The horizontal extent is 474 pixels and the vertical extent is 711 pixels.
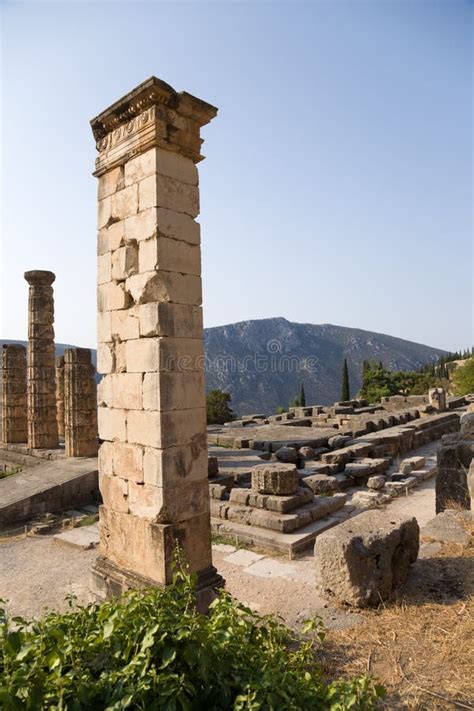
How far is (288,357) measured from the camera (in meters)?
136

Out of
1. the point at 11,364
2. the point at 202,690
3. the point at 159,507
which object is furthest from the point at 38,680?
the point at 11,364

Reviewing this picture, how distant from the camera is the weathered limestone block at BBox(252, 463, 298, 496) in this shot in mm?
8719

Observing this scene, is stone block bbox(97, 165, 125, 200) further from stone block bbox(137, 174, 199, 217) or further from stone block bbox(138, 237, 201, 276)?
stone block bbox(138, 237, 201, 276)

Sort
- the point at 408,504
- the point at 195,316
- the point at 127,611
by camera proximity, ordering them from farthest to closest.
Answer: the point at 408,504, the point at 195,316, the point at 127,611

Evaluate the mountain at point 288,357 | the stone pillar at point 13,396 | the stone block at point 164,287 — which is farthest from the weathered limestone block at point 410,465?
the mountain at point 288,357

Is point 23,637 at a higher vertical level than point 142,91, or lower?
lower

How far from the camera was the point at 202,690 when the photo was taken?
2.40 meters

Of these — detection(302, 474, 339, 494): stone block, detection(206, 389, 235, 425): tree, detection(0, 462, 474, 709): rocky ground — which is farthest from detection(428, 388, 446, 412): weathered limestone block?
detection(0, 462, 474, 709): rocky ground

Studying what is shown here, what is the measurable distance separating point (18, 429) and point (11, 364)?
265cm

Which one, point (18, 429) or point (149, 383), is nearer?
point (149, 383)

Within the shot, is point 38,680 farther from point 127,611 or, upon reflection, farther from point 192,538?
point 192,538

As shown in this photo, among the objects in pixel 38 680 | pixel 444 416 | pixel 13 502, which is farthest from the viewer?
pixel 444 416

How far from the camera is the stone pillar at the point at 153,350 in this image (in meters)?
4.82

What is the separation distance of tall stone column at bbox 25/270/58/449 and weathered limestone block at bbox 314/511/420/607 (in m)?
13.8
